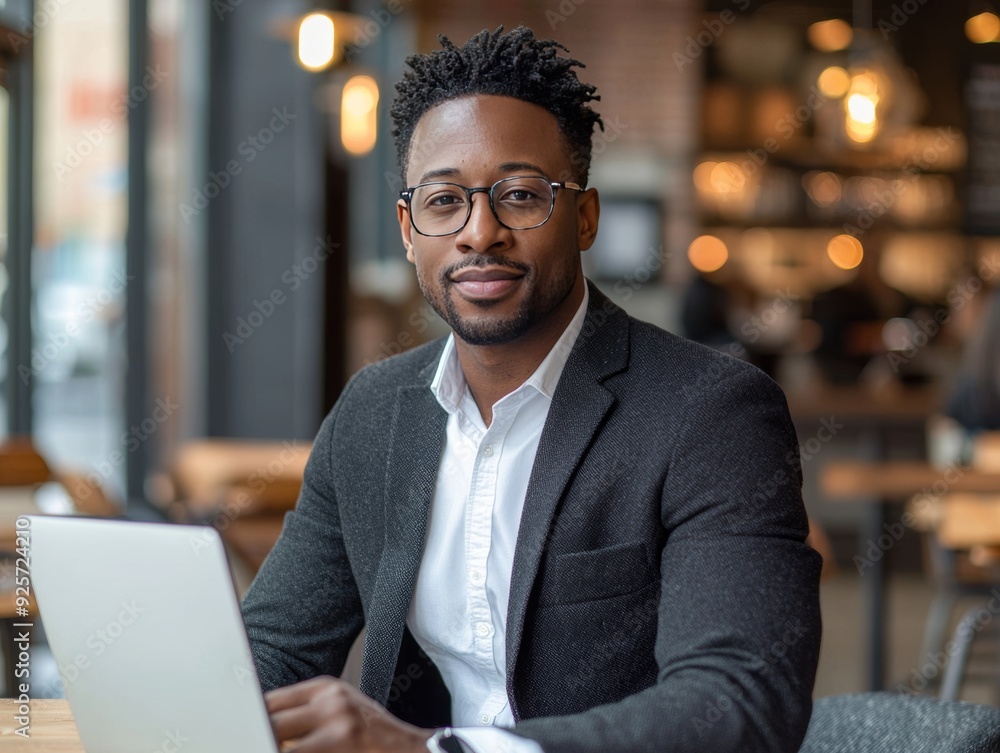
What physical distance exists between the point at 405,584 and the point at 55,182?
3.39 metres

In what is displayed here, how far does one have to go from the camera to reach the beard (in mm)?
1439

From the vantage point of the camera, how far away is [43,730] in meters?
1.30

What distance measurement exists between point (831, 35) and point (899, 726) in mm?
7259

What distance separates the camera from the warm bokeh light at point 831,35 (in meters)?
7.93

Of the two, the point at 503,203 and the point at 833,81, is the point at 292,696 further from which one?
the point at 833,81

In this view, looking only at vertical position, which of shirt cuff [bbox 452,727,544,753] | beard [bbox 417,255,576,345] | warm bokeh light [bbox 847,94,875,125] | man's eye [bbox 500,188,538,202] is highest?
warm bokeh light [bbox 847,94,875,125]

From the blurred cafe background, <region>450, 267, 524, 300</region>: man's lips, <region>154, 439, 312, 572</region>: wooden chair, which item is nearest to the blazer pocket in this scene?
the blurred cafe background

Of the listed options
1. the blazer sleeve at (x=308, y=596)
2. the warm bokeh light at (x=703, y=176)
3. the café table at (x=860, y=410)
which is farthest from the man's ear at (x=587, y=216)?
the warm bokeh light at (x=703, y=176)

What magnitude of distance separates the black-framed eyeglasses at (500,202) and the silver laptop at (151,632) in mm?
567

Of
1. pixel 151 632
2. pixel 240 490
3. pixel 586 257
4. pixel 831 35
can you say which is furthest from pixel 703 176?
pixel 151 632

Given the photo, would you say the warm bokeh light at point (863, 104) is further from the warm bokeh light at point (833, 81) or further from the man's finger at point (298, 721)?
the man's finger at point (298, 721)

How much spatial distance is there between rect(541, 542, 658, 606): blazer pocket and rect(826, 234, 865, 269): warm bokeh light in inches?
295

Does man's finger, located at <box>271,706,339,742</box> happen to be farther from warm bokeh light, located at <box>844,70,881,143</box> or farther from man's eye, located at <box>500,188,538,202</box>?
warm bokeh light, located at <box>844,70,881,143</box>

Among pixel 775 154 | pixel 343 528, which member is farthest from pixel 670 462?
pixel 775 154
